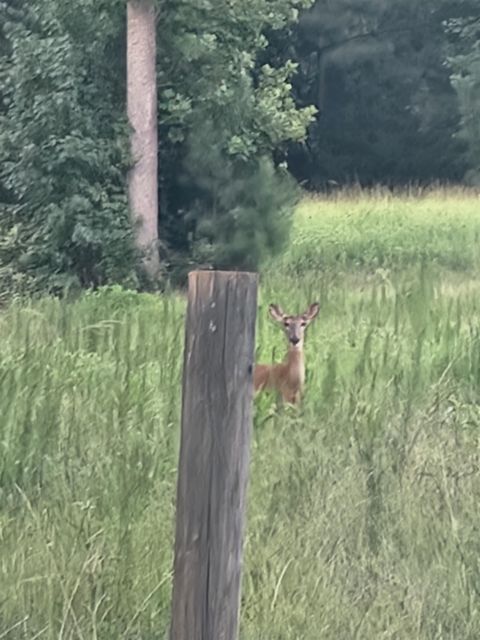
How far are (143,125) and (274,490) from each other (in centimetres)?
944

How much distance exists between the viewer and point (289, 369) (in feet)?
24.5

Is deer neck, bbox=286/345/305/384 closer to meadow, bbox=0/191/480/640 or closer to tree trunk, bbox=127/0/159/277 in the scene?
meadow, bbox=0/191/480/640

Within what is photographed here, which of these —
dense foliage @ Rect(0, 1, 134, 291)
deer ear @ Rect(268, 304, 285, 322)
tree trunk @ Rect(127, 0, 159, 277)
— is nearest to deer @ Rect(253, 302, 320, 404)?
deer ear @ Rect(268, 304, 285, 322)

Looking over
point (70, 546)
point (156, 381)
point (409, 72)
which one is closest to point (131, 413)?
point (156, 381)

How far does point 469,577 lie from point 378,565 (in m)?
0.32

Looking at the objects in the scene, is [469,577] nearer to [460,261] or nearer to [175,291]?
[175,291]

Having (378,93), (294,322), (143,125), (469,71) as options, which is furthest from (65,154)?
(378,93)

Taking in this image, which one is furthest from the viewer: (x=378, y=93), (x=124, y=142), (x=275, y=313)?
(x=378, y=93)

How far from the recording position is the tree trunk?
45.2ft

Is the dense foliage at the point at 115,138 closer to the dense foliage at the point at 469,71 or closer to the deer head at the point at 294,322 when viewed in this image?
the deer head at the point at 294,322

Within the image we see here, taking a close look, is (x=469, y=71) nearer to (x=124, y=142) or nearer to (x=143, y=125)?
(x=143, y=125)

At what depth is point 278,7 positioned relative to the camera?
14453 mm

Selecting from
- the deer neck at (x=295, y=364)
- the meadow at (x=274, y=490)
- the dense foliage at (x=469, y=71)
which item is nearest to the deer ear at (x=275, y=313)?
the deer neck at (x=295, y=364)

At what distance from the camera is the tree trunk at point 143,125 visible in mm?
13766
